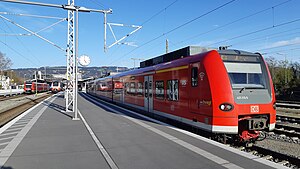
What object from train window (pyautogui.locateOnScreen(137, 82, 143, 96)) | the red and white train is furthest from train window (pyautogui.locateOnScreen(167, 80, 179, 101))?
train window (pyautogui.locateOnScreen(137, 82, 143, 96))

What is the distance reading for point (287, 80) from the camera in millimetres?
39438

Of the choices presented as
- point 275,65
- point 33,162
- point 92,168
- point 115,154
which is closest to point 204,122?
point 115,154

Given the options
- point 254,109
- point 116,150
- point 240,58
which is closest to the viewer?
point 116,150

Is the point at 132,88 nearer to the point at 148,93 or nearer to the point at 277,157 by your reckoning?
the point at 148,93

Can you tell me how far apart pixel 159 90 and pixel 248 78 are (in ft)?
15.3

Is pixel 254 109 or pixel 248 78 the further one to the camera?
pixel 248 78

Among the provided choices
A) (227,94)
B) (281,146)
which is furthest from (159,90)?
(281,146)

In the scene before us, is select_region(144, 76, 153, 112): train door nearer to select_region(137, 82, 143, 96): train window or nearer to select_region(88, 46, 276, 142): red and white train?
select_region(137, 82, 143, 96): train window

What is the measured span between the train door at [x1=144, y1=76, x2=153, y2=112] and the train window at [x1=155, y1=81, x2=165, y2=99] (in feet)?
2.53

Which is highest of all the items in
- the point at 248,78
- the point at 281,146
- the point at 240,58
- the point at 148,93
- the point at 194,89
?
the point at 240,58

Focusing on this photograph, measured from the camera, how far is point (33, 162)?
5.59 metres

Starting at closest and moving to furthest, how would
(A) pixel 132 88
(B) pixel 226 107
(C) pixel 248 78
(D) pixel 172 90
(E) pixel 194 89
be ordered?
(B) pixel 226 107, (C) pixel 248 78, (E) pixel 194 89, (D) pixel 172 90, (A) pixel 132 88

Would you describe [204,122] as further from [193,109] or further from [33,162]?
[33,162]

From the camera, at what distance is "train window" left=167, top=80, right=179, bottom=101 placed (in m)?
10.0
